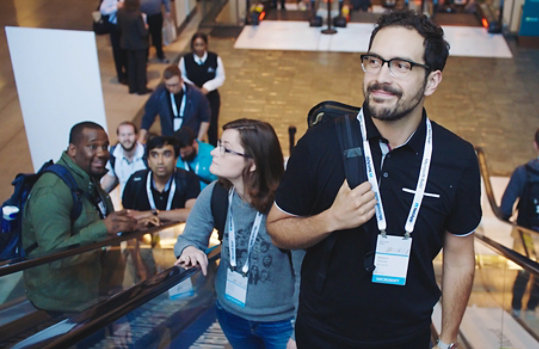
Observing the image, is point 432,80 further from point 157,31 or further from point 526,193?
point 157,31

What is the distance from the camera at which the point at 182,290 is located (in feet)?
11.2

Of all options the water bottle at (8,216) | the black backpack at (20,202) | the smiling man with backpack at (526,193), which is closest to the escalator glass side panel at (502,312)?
the smiling man with backpack at (526,193)

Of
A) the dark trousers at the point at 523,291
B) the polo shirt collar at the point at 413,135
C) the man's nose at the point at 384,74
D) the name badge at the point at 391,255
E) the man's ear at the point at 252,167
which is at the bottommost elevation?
the dark trousers at the point at 523,291

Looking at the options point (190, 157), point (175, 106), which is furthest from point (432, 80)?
point (175, 106)

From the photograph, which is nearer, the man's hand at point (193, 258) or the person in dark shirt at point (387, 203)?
the person in dark shirt at point (387, 203)

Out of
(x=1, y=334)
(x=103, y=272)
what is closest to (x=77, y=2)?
(x=103, y=272)

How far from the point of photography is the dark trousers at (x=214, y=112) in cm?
847

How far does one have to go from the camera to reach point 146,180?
4.93 meters

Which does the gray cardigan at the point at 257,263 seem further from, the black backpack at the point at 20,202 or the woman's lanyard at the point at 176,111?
the woman's lanyard at the point at 176,111

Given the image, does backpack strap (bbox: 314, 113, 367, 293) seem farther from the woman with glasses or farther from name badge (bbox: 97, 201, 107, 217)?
name badge (bbox: 97, 201, 107, 217)

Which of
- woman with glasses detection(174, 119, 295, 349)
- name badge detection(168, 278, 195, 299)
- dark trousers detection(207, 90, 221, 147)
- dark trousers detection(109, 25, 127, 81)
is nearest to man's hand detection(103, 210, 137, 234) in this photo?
name badge detection(168, 278, 195, 299)

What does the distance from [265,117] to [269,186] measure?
7.73 metres

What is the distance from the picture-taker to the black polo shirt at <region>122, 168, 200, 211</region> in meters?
4.86

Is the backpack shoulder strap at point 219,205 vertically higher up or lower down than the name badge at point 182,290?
higher up
